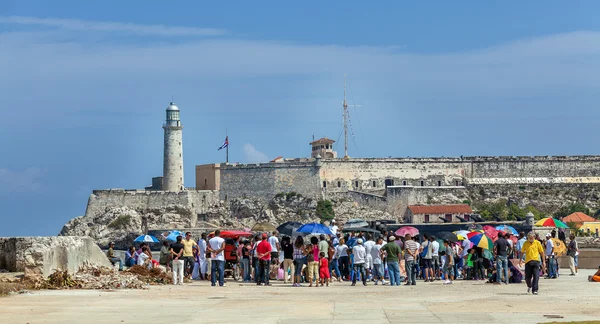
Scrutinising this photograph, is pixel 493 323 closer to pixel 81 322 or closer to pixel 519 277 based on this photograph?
pixel 81 322

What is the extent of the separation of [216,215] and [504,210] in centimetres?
2176

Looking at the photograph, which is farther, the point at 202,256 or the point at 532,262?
the point at 202,256

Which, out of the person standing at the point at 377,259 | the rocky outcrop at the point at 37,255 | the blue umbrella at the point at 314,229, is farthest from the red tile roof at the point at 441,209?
the rocky outcrop at the point at 37,255

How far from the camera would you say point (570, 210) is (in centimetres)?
9094

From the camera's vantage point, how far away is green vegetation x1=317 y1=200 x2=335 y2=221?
88062 millimetres

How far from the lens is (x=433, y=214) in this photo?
84.2 meters

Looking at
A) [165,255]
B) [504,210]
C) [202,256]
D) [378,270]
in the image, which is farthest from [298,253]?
[504,210]

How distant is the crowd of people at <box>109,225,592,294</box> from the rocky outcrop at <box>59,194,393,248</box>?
5658cm

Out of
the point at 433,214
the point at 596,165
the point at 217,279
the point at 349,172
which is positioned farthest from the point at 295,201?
the point at 217,279

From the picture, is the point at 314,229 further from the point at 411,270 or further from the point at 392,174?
the point at 392,174

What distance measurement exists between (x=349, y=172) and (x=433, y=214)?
11052 millimetres

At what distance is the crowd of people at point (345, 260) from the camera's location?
2692cm

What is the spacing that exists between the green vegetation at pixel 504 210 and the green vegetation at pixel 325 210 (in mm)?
11011

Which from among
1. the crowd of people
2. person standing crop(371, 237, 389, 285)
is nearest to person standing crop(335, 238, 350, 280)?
the crowd of people
